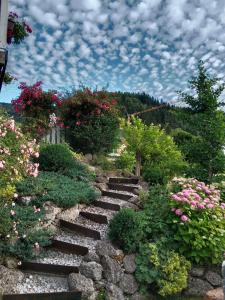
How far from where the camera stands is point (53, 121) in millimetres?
10445

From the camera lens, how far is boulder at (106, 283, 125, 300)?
500 cm

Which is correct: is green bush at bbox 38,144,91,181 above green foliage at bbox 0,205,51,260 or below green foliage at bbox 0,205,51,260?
above

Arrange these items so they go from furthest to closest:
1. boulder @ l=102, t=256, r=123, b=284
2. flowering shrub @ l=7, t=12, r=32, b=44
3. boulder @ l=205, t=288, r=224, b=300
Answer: flowering shrub @ l=7, t=12, r=32, b=44 → boulder @ l=205, t=288, r=224, b=300 → boulder @ l=102, t=256, r=123, b=284

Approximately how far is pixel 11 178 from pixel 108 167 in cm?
434

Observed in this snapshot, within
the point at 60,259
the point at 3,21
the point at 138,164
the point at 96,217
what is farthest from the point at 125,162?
the point at 3,21

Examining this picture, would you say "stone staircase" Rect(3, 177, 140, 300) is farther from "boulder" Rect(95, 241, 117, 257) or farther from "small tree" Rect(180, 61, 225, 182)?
"small tree" Rect(180, 61, 225, 182)

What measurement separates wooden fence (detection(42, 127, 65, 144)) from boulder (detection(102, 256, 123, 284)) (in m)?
5.70

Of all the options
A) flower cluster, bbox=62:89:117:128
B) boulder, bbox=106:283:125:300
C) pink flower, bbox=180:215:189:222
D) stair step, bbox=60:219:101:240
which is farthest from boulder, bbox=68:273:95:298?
flower cluster, bbox=62:89:117:128

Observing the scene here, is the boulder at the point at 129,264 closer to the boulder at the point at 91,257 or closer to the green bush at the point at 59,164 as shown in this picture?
the boulder at the point at 91,257

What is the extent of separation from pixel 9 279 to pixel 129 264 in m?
1.60

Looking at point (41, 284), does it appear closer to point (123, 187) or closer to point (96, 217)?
point (96, 217)

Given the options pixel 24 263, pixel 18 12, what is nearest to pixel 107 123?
pixel 18 12

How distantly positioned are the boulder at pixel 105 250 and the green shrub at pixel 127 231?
22 centimetres

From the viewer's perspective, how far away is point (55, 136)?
1100 centimetres
